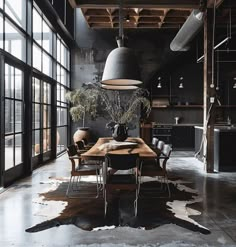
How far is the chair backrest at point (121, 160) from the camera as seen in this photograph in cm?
392

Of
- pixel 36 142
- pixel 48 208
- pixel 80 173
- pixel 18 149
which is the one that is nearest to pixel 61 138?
pixel 36 142

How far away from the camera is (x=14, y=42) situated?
5887 millimetres

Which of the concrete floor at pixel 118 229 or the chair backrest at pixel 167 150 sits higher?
the chair backrest at pixel 167 150

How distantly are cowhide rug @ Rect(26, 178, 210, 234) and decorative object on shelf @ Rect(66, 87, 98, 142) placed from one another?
5441 millimetres

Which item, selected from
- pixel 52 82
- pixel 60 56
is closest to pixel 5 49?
pixel 52 82

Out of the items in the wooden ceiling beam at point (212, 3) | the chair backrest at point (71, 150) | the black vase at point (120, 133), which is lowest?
the chair backrest at point (71, 150)

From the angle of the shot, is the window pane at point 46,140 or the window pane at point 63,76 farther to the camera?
the window pane at point 63,76

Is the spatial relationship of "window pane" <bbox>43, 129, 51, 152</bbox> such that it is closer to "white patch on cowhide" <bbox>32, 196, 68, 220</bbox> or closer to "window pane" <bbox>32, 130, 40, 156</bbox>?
"window pane" <bbox>32, 130, 40, 156</bbox>

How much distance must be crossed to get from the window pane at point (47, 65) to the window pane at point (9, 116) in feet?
8.68

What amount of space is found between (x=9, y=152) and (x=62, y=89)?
204 inches

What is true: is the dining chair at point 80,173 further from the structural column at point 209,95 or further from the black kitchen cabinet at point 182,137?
the black kitchen cabinet at point 182,137

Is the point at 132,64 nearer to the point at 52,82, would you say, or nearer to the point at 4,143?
the point at 4,143

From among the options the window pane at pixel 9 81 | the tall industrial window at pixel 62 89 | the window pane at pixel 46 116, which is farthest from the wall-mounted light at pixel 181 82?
the window pane at pixel 9 81

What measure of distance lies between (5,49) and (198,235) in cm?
417
